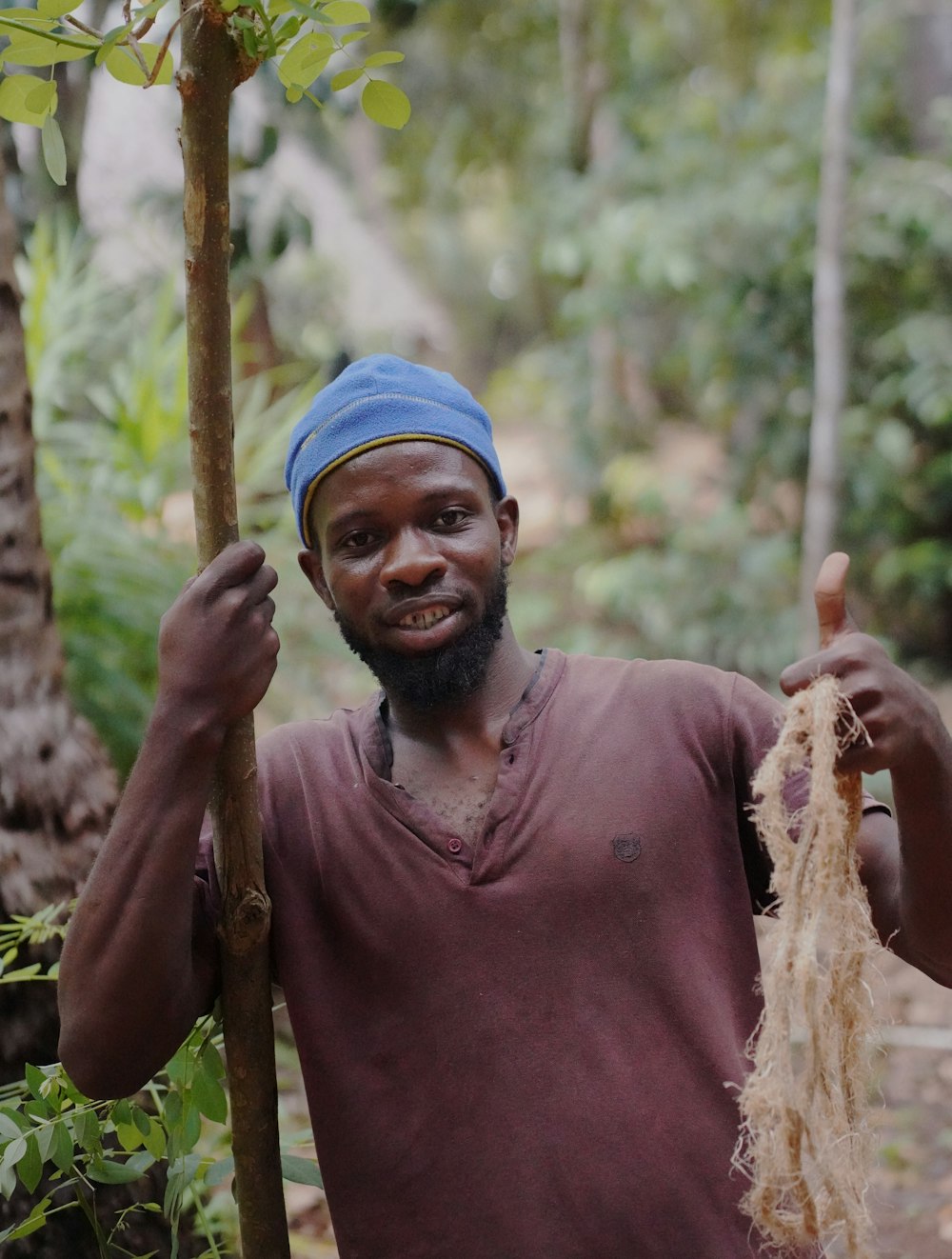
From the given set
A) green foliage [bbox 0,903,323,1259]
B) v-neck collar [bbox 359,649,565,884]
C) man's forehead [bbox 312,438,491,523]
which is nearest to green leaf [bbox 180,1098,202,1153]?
green foliage [bbox 0,903,323,1259]

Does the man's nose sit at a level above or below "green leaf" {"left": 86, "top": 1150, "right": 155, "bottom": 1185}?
above

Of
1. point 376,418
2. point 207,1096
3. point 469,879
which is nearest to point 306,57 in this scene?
point 376,418

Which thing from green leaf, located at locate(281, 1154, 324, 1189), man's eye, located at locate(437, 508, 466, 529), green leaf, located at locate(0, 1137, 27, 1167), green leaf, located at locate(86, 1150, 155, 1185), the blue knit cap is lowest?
green leaf, located at locate(281, 1154, 324, 1189)

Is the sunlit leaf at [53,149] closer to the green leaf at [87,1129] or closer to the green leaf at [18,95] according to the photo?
the green leaf at [18,95]

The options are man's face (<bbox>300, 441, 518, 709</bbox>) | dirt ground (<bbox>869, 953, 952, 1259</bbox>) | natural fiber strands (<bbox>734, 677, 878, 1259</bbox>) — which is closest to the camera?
natural fiber strands (<bbox>734, 677, 878, 1259</bbox>)

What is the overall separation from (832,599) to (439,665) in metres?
0.56

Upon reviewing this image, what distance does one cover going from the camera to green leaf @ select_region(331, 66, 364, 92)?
149 centimetres

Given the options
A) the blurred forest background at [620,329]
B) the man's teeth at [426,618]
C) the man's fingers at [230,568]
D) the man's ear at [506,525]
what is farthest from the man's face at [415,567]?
the blurred forest background at [620,329]

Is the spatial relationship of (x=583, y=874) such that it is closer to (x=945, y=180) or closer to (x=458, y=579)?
(x=458, y=579)

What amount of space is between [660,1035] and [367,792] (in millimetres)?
494

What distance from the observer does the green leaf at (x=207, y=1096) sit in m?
1.59

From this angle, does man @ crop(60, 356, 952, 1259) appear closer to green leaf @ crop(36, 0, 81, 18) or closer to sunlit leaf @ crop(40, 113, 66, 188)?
sunlit leaf @ crop(40, 113, 66, 188)

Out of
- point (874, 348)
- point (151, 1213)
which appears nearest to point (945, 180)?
point (874, 348)

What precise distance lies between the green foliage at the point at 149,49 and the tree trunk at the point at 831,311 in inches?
177
